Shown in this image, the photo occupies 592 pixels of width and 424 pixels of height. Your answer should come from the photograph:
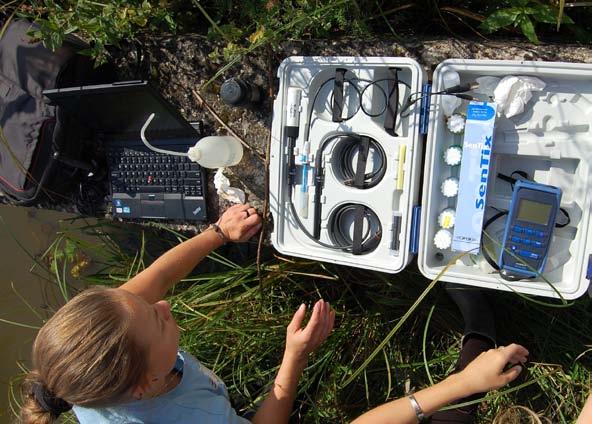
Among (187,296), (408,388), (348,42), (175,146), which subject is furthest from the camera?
(187,296)

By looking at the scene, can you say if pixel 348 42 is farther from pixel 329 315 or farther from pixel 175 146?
pixel 329 315

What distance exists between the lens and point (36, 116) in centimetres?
149

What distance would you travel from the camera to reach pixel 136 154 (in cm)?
160

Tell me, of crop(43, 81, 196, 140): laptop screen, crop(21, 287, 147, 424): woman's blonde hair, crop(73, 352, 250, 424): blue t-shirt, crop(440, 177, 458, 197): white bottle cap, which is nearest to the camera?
crop(21, 287, 147, 424): woman's blonde hair

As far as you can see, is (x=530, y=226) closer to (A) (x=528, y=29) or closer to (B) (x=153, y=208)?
(A) (x=528, y=29)

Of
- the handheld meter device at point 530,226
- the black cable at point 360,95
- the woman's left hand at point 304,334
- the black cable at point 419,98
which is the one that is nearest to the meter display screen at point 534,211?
the handheld meter device at point 530,226

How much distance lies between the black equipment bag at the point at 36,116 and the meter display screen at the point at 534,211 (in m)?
1.19

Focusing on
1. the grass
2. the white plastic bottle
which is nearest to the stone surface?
the white plastic bottle

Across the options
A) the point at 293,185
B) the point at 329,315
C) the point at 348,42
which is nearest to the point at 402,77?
the point at 348,42

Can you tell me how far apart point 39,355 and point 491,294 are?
1.20m

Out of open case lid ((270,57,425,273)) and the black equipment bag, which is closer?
open case lid ((270,57,425,273))

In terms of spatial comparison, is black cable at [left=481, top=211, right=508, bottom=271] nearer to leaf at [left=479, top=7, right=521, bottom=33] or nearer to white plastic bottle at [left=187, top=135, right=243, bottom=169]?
leaf at [left=479, top=7, right=521, bottom=33]

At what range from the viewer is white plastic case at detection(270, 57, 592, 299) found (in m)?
1.19

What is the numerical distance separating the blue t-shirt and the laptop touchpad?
0.47 metres
